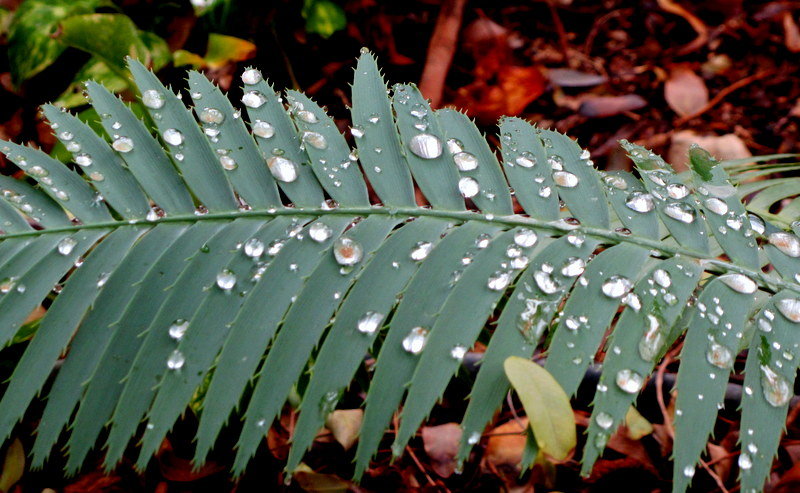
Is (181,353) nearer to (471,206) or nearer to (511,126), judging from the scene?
(511,126)

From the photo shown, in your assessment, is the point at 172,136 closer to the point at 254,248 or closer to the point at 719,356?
the point at 254,248

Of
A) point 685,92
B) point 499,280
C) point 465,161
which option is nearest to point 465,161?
point 465,161

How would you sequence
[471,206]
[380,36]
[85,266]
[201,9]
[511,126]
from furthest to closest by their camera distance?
[380,36] < [201,9] < [471,206] < [511,126] < [85,266]

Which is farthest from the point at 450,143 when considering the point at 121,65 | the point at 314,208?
the point at 121,65

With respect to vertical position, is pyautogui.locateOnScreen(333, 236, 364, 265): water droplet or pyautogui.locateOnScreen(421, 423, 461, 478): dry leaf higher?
pyautogui.locateOnScreen(333, 236, 364, 265): water droplet

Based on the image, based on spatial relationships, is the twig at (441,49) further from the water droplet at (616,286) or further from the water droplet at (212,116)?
the water droplet at (616,286)

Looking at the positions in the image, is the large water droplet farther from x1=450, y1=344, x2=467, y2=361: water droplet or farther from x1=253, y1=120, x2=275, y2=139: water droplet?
x1=253, y1=120, x2=275, y2=139: water droplet

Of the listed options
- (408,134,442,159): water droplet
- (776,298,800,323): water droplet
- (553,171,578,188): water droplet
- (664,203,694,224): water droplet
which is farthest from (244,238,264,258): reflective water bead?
(776,298,800,323): water droplet
